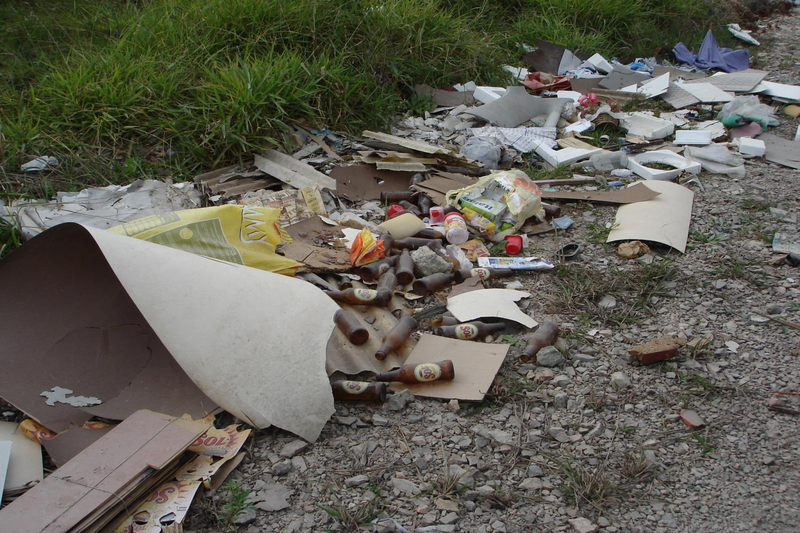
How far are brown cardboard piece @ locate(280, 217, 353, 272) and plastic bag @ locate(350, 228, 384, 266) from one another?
0.05 meters

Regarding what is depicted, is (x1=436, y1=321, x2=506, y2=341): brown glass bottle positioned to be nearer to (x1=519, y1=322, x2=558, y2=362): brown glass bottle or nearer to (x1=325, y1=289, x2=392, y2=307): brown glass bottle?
(x1=519, y1=322, x2=558, y2=362): brown glass bottle

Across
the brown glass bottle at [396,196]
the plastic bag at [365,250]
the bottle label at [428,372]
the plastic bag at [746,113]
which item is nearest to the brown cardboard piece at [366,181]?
the brown glass bottle at [396,196]

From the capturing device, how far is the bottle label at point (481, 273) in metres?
3.44

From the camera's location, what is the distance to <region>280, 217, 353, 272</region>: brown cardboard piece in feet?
11.0

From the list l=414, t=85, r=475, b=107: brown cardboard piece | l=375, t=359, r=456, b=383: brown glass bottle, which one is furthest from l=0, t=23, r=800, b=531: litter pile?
l=414, t=85, r=475, b=107: brown cardboard piece

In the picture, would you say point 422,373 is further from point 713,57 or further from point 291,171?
point 713,57

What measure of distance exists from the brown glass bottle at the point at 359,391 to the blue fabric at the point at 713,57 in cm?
698

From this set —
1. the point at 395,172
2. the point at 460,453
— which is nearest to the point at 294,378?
the point at 460,453

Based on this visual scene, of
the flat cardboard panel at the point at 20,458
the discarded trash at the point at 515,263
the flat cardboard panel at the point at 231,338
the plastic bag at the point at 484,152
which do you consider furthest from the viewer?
the plastic bag at the point at 484,152

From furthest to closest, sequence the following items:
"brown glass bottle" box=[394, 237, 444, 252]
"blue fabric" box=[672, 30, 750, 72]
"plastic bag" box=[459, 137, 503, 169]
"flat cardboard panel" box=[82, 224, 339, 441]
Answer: "blue fabric" box=[672, 30, 750, 72]
"plastic bag" box=[459, 137, 503, 169]
"brown glass bottle" box=[394, 237, 444, 252]
"flat cardboard panel" box=[82, 224, 339, 441]

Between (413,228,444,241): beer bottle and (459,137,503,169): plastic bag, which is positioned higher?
(413,228,444,241): beer bottle

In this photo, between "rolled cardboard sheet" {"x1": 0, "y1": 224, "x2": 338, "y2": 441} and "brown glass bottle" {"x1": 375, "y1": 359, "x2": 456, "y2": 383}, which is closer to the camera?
"rolled cardboard sheet" {"x1": 0, "y1": 224, "x2": 338, "y2": 441}

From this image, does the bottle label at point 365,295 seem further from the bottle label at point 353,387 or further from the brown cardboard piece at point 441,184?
the brown cardboard piece at point 441,184

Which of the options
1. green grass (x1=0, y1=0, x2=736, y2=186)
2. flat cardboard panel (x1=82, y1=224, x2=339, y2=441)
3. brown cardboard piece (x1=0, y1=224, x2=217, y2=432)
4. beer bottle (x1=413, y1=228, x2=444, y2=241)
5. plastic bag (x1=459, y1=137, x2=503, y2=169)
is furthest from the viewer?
plastic bag (x1=459, y1=137, x2=503, y2=169)
